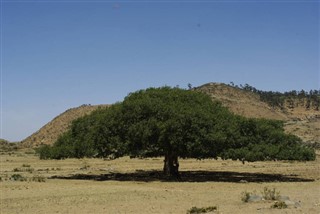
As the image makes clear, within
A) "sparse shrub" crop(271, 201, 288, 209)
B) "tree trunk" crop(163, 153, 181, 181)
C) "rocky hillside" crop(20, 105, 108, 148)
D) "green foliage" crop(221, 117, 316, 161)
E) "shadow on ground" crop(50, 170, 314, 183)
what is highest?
"rocky hillside" crop(20, 105, 108, 148)

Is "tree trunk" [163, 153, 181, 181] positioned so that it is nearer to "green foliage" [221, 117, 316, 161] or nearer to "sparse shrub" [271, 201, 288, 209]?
"green foliage" [221, 117, 316, 161]

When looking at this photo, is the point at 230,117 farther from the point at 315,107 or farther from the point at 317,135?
the point at 315,107

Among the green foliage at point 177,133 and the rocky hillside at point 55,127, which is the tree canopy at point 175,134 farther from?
the rocky hillside at point 55,127

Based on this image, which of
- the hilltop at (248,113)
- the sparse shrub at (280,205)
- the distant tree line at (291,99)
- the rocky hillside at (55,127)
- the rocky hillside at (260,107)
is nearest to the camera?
the sparse shrub at (280,205)

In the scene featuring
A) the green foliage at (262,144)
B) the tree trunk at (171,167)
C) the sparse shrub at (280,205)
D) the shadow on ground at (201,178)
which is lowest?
the sparse shrub at (280,205)

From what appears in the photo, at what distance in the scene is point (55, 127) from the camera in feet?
466

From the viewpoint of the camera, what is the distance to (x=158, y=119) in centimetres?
3597

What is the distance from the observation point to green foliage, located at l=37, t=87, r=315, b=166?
35.4 meters

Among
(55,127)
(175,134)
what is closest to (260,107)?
(55,127)

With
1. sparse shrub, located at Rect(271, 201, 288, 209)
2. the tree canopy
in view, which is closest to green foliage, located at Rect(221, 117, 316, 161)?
the tree canopy

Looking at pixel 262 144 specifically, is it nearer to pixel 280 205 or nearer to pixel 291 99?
pixel 280 205

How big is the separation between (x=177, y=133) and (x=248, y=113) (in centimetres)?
11541

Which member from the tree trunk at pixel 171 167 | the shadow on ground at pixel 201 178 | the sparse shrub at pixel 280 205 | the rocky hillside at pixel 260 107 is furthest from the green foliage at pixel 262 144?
the rocky hillside at pixel 260 107

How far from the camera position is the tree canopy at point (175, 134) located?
116 ft
